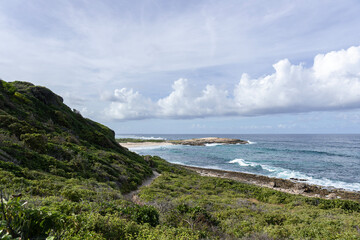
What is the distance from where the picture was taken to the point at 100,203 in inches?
266

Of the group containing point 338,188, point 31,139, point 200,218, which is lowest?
point 338,188

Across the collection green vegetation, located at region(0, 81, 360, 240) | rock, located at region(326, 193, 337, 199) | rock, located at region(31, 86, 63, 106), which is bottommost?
rock, located at region(326, 193, 337, 199)

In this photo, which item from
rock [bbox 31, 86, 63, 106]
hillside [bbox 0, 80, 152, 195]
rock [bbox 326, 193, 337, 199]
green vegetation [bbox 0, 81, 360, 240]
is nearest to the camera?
green vegetation [bbox 0, 81, 360, 240]

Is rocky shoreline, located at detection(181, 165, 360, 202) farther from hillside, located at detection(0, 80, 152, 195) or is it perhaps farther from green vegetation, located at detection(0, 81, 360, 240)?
hillside, located at detection(0, 80, 152, 195)

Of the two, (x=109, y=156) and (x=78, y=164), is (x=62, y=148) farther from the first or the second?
(x=109, y=156)

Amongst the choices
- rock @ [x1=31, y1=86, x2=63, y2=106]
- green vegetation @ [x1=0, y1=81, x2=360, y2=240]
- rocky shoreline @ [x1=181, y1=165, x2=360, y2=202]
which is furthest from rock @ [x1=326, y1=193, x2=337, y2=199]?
rock @ [x1=31, y1=86, x2=63, y2=106]

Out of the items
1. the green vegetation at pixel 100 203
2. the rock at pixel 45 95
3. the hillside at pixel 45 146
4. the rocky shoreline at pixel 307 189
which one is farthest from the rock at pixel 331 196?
the rock at pixel 45 95

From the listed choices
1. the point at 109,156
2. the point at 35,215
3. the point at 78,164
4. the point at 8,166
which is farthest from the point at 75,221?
the point at 109,156

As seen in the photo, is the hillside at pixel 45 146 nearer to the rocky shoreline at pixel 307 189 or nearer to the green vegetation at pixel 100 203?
the green vegetation at pixel 100 203

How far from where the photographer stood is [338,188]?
1051 inches

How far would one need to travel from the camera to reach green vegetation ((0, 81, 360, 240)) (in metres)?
4.36

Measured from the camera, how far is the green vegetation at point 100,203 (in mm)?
4355

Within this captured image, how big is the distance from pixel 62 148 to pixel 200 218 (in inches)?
537

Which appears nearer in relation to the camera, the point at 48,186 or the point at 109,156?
the point at 48,186
